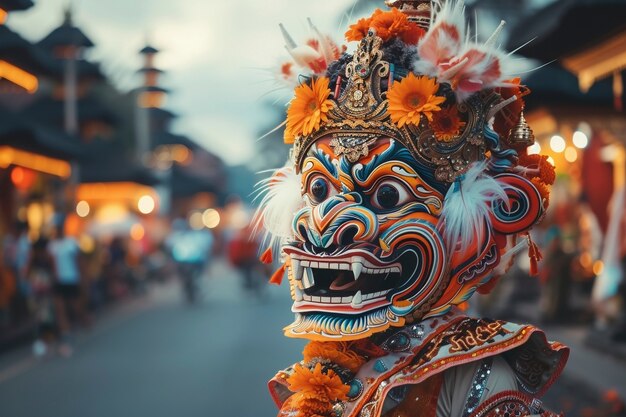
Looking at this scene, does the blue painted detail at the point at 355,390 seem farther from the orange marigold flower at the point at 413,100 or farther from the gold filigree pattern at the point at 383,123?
the orange marigold flower at the point at 413,100

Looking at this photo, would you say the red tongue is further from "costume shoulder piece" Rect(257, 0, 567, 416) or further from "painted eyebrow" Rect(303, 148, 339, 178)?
"painted eyebrow" Rect(303, 148, 339, 178)

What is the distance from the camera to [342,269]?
3.07 m

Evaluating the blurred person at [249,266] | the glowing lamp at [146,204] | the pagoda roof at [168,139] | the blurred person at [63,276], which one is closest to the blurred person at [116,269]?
the blurred person at [249,266]

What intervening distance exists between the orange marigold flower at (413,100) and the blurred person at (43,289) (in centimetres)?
1053

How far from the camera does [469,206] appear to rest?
310 centimetres

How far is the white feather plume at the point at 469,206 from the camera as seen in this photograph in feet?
10.2

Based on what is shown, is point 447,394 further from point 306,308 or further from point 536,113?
point 536,113

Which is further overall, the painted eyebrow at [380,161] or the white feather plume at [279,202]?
the white feather plume at [279,202]

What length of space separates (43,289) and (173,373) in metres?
3.19

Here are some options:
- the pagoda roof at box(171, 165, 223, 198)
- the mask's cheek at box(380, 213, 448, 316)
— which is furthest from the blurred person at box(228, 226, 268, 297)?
the pagoda roof at box(171, 165, 223, 198)

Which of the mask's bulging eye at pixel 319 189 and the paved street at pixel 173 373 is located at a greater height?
the mask's bulging eye at pixel 319 189

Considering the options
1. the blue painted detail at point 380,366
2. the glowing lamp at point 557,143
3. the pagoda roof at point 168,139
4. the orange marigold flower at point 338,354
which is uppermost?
the pagoda roof at point 168,139

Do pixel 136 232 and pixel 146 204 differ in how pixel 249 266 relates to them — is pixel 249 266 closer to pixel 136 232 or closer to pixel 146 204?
pixel 136 232

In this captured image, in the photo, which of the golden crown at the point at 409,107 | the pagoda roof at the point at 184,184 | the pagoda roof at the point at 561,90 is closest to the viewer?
the golden crown at the point at 409,107
